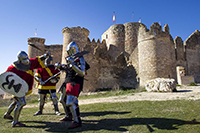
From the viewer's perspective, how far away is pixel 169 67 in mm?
14328

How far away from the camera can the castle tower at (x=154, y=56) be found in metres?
14.0

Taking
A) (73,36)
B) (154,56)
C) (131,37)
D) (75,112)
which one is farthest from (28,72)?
(131,37)

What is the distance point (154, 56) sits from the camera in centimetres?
1414

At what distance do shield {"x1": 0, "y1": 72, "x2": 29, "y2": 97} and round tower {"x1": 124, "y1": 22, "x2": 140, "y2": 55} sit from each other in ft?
66.9

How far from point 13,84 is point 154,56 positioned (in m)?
12.8

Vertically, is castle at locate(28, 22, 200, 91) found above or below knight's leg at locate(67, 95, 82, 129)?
above

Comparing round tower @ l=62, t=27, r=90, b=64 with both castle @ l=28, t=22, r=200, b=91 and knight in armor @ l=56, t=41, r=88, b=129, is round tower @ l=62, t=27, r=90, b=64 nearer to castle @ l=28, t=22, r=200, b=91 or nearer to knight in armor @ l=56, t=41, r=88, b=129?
castle @ l=28, t=22, r=200, b=91

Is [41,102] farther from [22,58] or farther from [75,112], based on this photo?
[75,112]

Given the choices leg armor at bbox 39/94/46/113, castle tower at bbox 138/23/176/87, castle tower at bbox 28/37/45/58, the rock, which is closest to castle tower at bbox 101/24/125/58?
castle tower at bbox 138/23/176/87

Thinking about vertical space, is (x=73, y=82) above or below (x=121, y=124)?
above

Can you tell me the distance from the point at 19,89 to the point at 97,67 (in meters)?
12.3

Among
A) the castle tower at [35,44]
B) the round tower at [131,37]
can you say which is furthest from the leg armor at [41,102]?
the round tower at [131,37]

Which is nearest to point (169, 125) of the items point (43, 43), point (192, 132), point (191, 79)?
point (192, 132)

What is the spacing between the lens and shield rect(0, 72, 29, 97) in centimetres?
366
